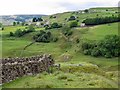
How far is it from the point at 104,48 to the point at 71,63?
42077 mm

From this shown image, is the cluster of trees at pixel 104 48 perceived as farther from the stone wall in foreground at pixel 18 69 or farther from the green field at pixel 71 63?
the stone wall in foreground at pixel 18 69

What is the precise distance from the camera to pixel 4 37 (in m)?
159

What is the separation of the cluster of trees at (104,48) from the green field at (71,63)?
220 centimetres

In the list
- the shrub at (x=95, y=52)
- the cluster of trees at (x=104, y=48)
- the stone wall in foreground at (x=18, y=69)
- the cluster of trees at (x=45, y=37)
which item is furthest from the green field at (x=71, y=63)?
the cluster of trees at (x=45, y=37)

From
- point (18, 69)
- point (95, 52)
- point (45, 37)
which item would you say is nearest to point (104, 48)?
point (95, 52)

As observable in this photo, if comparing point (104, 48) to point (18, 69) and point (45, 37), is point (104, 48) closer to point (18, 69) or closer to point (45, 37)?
point (45, 37)

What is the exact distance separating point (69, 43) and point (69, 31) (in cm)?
1448

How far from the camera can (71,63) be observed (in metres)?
68.1

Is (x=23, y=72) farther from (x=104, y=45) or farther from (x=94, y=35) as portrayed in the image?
(x=94, y=35)

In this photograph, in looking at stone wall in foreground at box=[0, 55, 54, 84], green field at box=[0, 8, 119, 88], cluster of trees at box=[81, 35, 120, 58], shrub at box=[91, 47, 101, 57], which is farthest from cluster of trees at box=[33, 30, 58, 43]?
stone wall in foreground at box=[0, 55, 54, 84]

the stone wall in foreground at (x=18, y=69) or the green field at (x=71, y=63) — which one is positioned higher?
the stone wall in foreground at (x=18, y=69)

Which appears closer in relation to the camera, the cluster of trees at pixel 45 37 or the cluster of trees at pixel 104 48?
the cluster of trees at pixel 104 48

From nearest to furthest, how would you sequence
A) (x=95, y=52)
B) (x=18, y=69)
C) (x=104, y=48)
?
(x=18, y=69), (x=95, y=52), (x=104, y=48)

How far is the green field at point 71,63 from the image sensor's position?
3894cm
